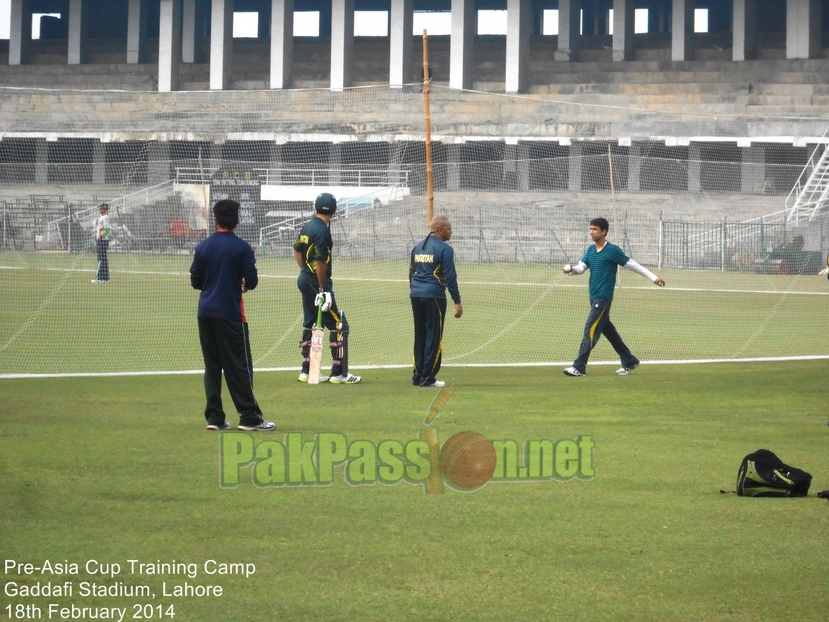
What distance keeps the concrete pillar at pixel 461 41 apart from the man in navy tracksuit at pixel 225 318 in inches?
1748

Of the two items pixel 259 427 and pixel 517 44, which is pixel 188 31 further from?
pixel 259 427

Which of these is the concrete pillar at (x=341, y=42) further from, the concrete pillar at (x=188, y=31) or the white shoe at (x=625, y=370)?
the white shoe at (x=625, y=370)

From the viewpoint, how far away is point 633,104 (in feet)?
159

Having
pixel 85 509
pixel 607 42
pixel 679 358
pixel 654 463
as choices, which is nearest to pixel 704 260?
pixel 679 358

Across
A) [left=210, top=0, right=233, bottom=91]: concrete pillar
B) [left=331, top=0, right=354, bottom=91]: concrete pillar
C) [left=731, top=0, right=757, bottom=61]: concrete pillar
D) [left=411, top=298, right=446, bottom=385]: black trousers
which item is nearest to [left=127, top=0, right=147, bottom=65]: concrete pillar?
[left=210, top=0, right=233, bottom=91]: concrete pillar

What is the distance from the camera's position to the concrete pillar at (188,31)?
189 feet

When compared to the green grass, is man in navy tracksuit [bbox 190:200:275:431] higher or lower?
higher

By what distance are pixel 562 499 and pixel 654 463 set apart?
1353 mm

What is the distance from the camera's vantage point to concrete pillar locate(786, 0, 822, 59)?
4894 centimetres

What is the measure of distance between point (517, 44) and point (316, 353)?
42.4 metres

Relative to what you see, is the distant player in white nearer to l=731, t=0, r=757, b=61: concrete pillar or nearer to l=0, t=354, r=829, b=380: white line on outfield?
l=0, t=354, r=829, b=380: white line on outfield

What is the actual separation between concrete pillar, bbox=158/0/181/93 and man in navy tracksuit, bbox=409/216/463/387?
45025 mm

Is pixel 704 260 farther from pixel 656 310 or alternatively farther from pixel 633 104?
pixel 633 104

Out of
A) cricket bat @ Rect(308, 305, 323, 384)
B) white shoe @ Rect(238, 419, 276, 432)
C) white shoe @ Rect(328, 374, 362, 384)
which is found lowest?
white shoe @ Rect(238, 419, 276, 432)
